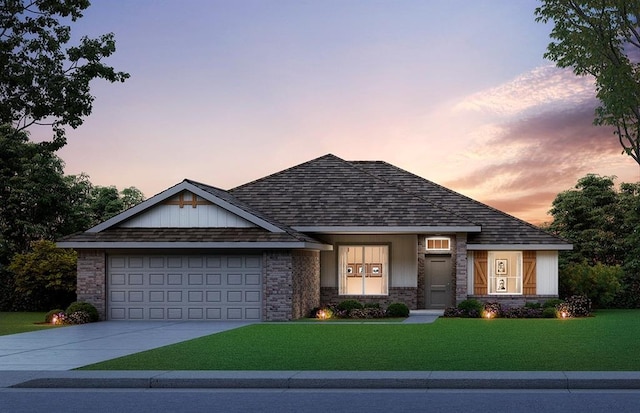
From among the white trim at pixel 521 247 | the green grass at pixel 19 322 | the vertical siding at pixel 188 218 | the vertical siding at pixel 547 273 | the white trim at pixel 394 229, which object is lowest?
the green grass at pixel 19 322

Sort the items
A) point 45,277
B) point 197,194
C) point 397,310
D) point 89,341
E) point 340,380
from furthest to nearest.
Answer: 1. point 45,277
2. point 397,310
3. point 197,194
4. point 89,341
5. point 340,380

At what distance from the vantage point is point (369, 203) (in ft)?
122

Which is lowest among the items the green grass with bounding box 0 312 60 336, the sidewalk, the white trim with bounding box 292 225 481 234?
the green grass with bounding box 0 312 60 336

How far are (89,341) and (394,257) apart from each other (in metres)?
16.7

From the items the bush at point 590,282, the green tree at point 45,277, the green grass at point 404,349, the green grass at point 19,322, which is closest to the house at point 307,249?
the green grass at point 19,322

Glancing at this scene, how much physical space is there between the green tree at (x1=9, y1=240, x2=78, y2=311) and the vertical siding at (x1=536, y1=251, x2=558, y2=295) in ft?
65.6

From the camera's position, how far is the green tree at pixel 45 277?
40.0 m

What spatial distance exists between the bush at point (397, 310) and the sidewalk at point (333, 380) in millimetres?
18564

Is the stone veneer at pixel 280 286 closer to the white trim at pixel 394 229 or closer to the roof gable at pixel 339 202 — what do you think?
the white trim at pixel 394 229

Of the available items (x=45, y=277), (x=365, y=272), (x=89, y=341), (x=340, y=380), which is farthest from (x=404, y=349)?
(x=45, y=277)

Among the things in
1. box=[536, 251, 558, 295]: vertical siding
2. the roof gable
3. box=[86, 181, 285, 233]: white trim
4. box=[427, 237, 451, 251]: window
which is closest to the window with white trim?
box=[427, 237, 451, 251]: window

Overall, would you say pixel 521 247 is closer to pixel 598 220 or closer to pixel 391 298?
pixel 391 298

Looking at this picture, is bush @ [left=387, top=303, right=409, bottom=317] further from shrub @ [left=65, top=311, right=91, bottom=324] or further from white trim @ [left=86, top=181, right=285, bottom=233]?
shrub @ [left=65, top=311, right=91, bottom=324]

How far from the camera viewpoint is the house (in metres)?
31.9
